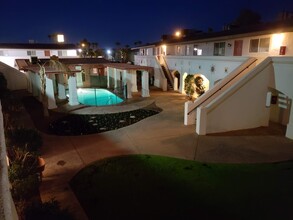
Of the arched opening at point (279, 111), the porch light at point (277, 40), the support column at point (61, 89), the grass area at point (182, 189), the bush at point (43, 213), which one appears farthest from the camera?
the support column at point (61, 89)

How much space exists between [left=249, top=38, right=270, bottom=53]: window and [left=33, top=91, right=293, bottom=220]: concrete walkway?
7.67 m

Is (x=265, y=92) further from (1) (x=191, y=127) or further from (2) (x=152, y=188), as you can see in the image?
(2) (x=152, y=188)

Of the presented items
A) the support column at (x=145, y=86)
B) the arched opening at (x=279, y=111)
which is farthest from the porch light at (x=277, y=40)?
the support column at (x=145, y=86)

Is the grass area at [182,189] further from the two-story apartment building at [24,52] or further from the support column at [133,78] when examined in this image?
the two-story apartment building at [24,52]

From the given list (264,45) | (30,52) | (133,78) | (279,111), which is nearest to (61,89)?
(133,78)

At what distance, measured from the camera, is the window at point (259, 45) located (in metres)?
17.9

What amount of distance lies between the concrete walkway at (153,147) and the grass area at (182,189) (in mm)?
578

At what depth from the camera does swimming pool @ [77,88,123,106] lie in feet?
79.3

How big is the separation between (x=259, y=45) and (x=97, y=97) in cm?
1764

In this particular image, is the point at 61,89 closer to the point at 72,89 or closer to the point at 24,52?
the point at 72,89

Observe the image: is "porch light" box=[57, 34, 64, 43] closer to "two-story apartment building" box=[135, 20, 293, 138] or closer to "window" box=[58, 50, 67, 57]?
"window" box=[58, 50, 67, 57]

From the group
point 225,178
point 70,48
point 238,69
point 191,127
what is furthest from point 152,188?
point 70,48

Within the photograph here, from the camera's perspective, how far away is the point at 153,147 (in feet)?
39.0

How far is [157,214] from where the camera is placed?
6.99 meters
